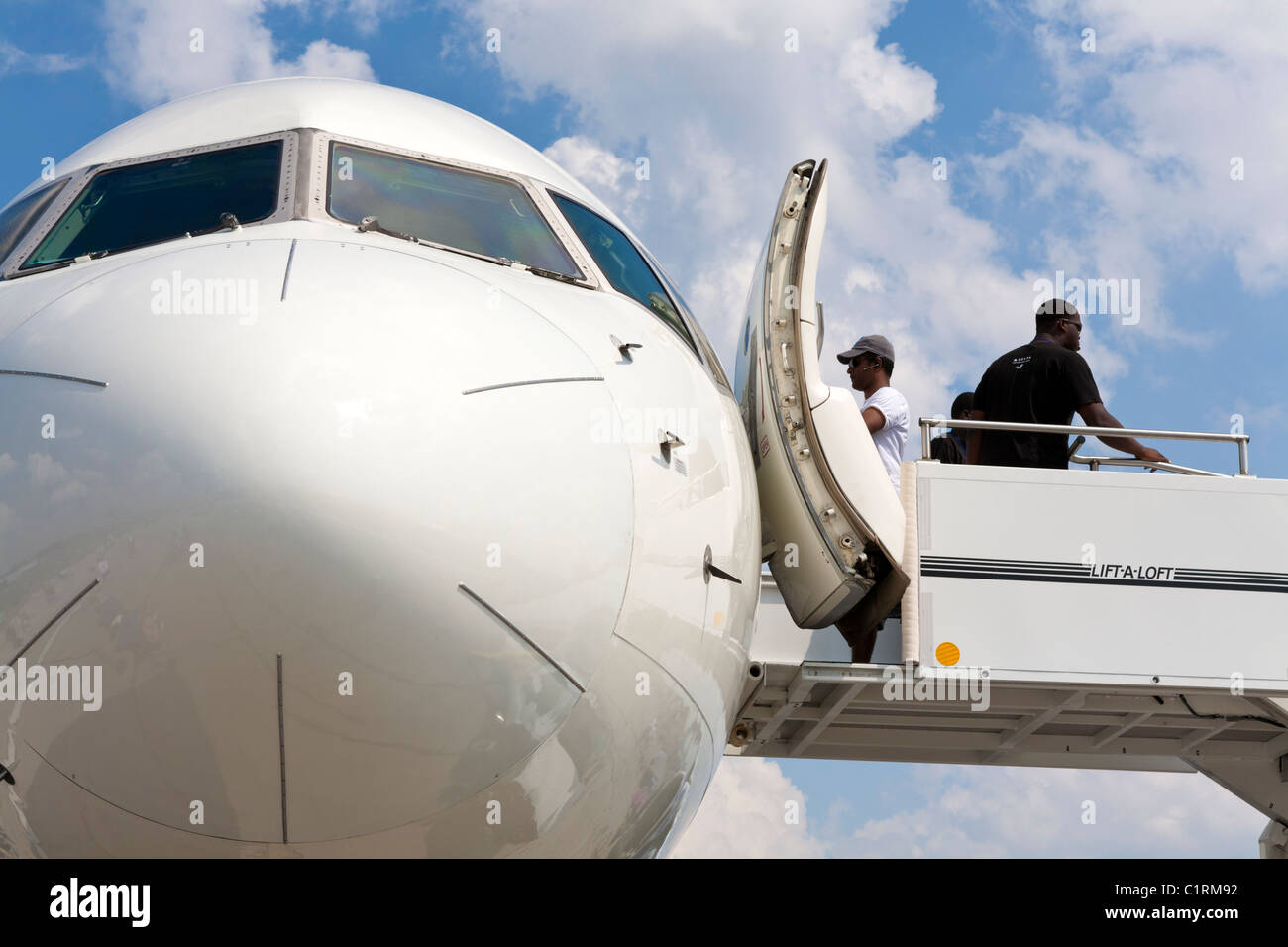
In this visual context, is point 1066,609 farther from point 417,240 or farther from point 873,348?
point 417,240

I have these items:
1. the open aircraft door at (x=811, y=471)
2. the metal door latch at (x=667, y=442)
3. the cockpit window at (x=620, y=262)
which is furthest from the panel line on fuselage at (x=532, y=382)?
the open aircraft door at (x=811, y=471)

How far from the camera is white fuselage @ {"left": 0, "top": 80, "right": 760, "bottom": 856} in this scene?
380cm

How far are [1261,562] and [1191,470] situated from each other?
2.27ft

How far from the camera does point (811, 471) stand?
6.77 metres

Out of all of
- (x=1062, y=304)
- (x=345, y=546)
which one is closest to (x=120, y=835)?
(x=345, y=546)

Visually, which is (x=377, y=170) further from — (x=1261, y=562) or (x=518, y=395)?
(x=1261, y=562)

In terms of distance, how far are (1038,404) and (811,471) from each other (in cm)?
323

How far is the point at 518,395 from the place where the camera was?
4328 millimetres

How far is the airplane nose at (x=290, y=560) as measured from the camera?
3.79 meters

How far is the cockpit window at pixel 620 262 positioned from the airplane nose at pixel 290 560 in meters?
1.84

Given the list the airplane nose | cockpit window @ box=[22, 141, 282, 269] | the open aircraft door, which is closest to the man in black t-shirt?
the open aircraft door

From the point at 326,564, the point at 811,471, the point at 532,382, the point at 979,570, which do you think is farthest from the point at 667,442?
the point at 979,570

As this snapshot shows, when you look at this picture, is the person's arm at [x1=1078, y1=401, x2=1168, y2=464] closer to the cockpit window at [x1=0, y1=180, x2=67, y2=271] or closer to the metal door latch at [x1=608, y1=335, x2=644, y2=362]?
the metal door latch at [x1=608, y1=335, x2=644, y2=362]

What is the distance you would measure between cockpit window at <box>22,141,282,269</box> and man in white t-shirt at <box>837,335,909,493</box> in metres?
4.06
